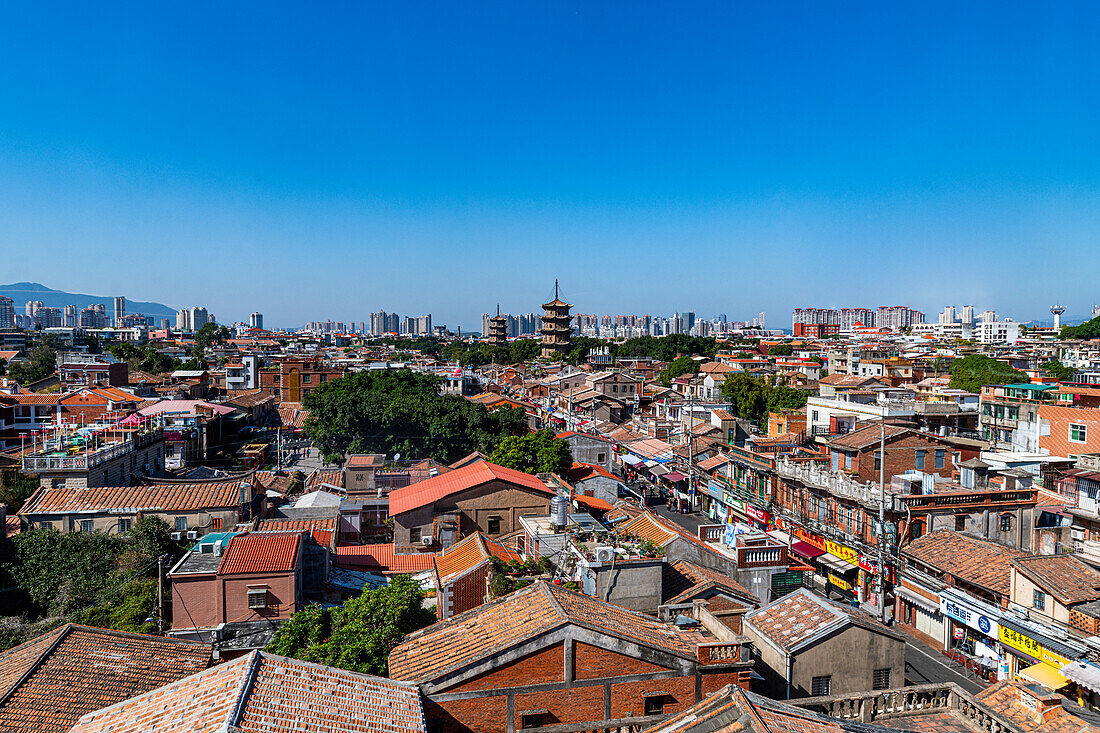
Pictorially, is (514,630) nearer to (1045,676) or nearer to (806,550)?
(1045,676)

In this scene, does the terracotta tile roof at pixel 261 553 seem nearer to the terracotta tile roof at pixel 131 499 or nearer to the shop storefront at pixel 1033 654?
the terracotta tile roof at pixel 131 499

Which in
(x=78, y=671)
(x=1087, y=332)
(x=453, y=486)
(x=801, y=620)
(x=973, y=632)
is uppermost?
(x=1087, y=332)

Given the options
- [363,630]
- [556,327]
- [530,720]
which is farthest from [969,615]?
[556,327]

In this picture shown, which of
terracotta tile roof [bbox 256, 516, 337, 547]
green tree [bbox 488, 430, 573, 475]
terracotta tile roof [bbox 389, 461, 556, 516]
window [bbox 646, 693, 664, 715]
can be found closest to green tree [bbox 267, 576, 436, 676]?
window [bbox 646, 693, 664, 715]

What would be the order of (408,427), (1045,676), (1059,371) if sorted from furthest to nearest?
1. (1059,371)
2. (408,427)
3. (1045,676)

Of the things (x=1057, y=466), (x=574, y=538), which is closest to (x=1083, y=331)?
(x=1057, y=466)

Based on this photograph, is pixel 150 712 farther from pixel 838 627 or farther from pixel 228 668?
pixel 838 627

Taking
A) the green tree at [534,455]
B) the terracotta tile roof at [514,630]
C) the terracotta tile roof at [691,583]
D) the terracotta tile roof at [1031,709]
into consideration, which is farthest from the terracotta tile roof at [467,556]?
the green tree at [534,455]
